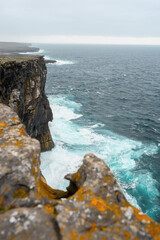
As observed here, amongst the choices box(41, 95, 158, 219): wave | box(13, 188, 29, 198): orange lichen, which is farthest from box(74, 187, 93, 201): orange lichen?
box(41, 95, 158, 219): wave

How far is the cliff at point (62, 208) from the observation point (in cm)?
545

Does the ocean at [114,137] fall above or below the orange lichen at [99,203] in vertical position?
below

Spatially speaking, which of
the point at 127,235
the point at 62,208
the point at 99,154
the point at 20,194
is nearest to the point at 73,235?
the point at 62,208

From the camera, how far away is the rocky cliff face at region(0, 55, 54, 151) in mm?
18859

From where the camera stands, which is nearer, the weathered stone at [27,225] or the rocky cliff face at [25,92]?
the weathered stone at [27,225]

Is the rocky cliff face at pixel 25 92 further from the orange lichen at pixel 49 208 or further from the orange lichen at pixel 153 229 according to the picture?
the orange lichen at pixel 153 229

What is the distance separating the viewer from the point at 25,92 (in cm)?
2300

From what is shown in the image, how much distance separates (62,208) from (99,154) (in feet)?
78.4

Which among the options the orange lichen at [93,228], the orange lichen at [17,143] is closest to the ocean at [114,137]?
the orange lichen at [17,143]

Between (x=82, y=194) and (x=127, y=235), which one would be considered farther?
(x=82, y=194)

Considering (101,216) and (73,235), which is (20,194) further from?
(101,216)

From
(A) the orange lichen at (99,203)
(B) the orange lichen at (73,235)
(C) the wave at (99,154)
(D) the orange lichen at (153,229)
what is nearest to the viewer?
(B) the orange lichen at (73,235)

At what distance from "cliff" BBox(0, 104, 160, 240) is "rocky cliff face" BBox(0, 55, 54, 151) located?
1212cm

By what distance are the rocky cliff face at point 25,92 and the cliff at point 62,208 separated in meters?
12.1
